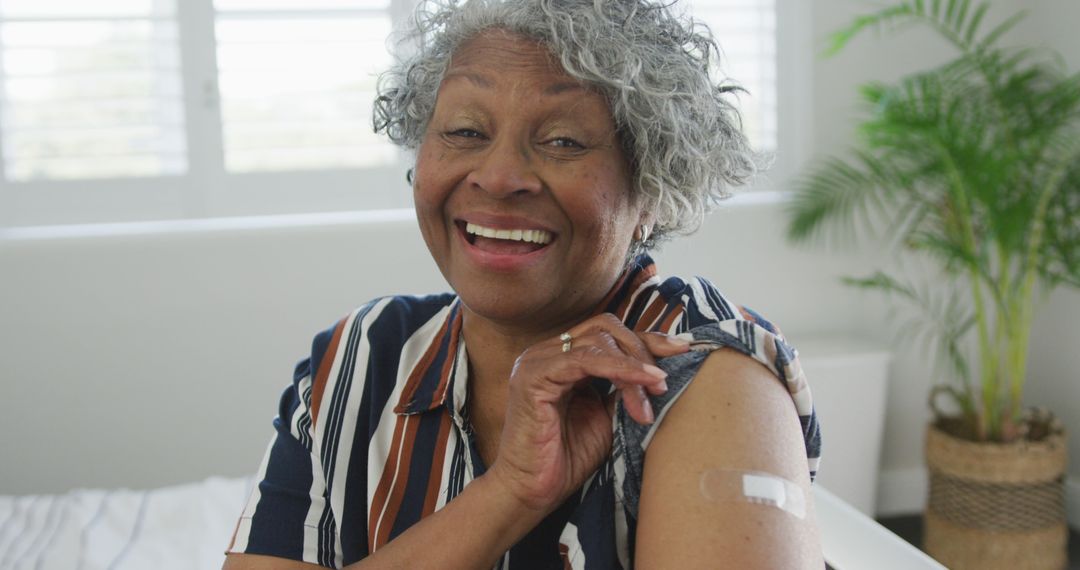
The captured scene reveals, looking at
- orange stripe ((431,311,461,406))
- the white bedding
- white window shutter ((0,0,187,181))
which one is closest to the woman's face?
orange stripe ((431,311,461,406))

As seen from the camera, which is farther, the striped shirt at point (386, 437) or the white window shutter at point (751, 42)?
the white window shutter at point (751, 42)

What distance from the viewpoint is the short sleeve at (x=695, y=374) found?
1.00 metres

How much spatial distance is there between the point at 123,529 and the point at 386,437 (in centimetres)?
85

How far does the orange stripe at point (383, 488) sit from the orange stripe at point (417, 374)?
2cm

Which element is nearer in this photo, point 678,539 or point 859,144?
point 678,539

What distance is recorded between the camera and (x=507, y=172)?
111 cm

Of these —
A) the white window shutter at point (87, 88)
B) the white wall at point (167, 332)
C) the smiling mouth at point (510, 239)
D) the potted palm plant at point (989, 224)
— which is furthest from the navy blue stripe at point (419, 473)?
the white window shutter at point (87, 88)

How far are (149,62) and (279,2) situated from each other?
441mm

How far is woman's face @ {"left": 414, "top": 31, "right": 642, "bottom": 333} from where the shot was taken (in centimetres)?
113

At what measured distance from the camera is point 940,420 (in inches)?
129

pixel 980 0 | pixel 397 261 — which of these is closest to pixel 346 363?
pixel 397 261

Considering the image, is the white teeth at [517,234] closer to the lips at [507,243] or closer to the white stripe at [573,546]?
the lips at [507,243]

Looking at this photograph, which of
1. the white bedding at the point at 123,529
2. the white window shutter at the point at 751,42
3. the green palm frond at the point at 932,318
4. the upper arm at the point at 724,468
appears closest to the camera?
the upper arm at the point at 724,468

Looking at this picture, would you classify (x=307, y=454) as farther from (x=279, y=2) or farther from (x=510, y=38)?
(x=279, y=2)
